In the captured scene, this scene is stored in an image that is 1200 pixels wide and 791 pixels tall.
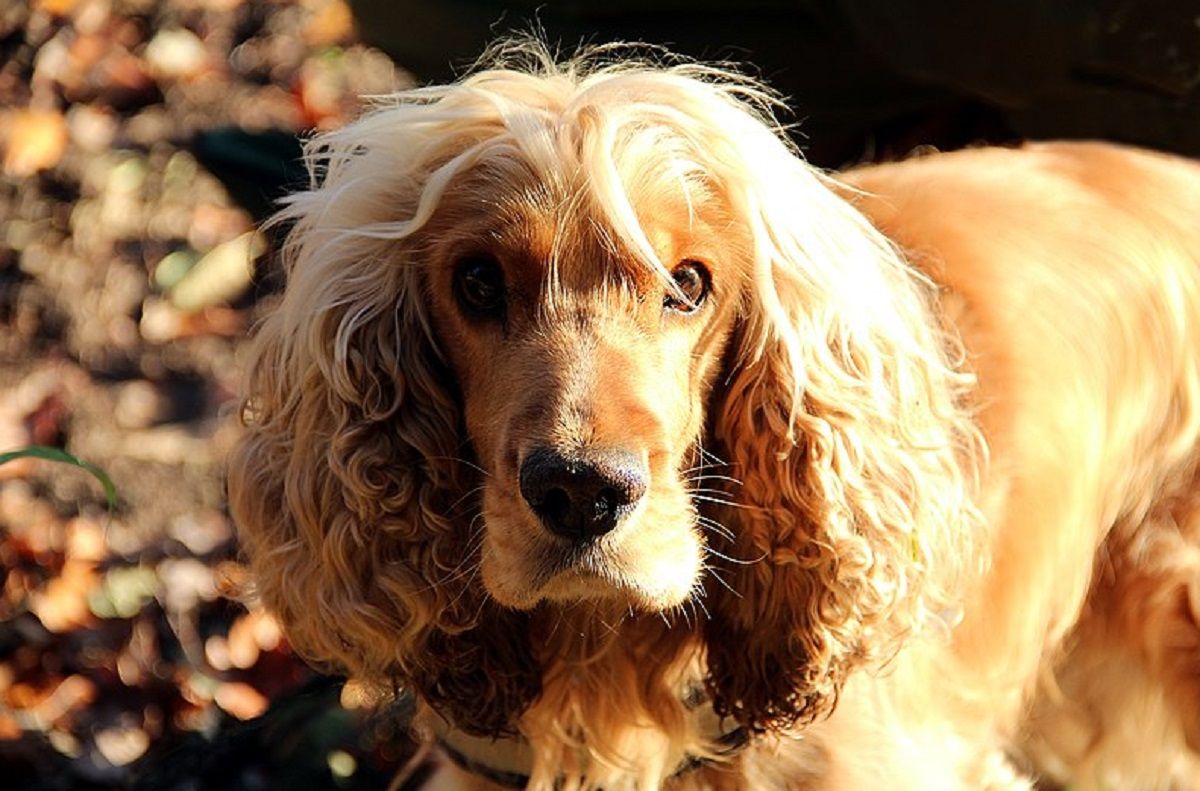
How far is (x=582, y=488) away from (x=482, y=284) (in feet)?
1.34

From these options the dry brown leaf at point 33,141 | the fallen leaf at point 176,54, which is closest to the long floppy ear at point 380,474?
the dry brown leaf at point 33,141

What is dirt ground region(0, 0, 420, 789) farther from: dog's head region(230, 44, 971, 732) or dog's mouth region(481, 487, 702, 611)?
dog's mouth region(481, 487, 702, 611)

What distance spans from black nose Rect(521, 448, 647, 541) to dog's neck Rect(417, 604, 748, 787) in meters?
0.48

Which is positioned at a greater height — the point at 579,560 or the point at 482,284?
the point at 482,284

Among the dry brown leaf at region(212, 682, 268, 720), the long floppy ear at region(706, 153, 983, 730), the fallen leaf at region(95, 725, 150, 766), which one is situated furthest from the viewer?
the dry brown leaf at region(212, 682, 268, 720)

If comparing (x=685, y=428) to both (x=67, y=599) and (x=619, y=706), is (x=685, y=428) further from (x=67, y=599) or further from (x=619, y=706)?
(x=67, y=599)

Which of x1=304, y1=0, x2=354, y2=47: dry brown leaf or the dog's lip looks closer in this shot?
the dog's lip

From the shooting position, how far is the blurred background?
3557 millimetres

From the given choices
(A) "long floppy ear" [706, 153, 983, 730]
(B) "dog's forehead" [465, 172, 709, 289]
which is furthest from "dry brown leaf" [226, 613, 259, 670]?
(B) "dog's forehead" [465, 172, 709, 289]

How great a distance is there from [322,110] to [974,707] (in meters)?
3.32

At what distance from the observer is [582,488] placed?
83.5 inches

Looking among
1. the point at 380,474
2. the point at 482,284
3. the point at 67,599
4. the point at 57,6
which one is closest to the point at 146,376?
the point at 67,599

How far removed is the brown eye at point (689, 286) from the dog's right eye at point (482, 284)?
0.76 feet

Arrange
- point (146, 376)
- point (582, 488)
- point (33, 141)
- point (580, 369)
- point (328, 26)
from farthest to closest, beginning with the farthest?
1. point (328, 26)
2. point (33, 141)
3. point (146, 376)
4. point (580, 369)
5. point (582, 488)
